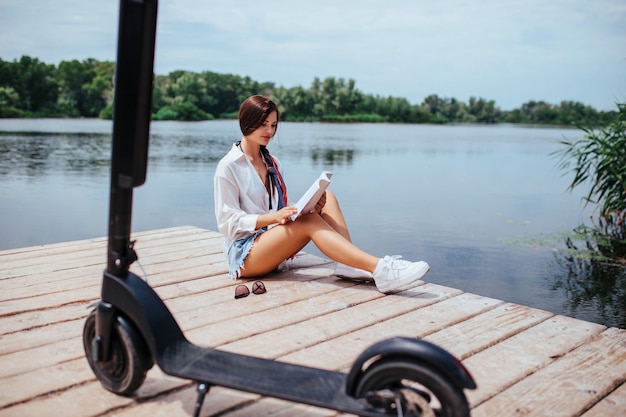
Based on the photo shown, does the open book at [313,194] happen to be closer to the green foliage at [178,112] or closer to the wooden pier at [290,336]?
the wooden pier at [290,336]

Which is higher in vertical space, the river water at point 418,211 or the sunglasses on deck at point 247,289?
the sunglasses on deck at point 247,289

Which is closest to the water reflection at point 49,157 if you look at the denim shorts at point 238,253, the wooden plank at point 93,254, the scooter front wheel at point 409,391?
the wooden plank at point 93,254

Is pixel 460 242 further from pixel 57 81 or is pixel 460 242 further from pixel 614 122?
pixel 57 81

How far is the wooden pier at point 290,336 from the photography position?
1808 millimetres

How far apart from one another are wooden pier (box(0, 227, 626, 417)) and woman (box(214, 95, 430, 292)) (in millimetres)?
117

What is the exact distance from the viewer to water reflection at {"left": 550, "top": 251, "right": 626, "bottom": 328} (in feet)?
13.9

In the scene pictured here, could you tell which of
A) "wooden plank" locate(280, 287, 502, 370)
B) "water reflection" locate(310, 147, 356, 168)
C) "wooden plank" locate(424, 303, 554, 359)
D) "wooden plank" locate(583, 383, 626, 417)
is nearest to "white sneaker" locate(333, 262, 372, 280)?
"wooden plank" locate(280, 287, 502, 370)

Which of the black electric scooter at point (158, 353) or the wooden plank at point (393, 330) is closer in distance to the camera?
the black electric scooter at point (158, 353)

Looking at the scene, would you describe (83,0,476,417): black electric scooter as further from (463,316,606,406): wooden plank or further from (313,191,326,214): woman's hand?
(313,191,326,214): woman's hand

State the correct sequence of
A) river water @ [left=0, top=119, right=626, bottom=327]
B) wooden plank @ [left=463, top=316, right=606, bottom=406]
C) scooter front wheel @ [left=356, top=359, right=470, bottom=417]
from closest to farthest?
1. scooter front wheel @ [left=356, top=359, right=470, bottom=417]
2. wooden plank @ [left=463, top=316, right=606, bottom=406]
3. river water @ [left=0, top=119, right=626, bottom=327]

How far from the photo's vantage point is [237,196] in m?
3.15

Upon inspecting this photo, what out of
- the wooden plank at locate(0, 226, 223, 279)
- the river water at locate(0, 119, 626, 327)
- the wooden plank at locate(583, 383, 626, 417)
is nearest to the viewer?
the wooden plank at locate(583, 383, 626, 417)

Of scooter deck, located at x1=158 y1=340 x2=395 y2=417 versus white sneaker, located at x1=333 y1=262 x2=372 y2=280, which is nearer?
scooter deck, located at x1=158 y1=340 x2=395 y2=417

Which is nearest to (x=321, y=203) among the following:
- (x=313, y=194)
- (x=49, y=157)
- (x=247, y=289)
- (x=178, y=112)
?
(x=313, y=194)
